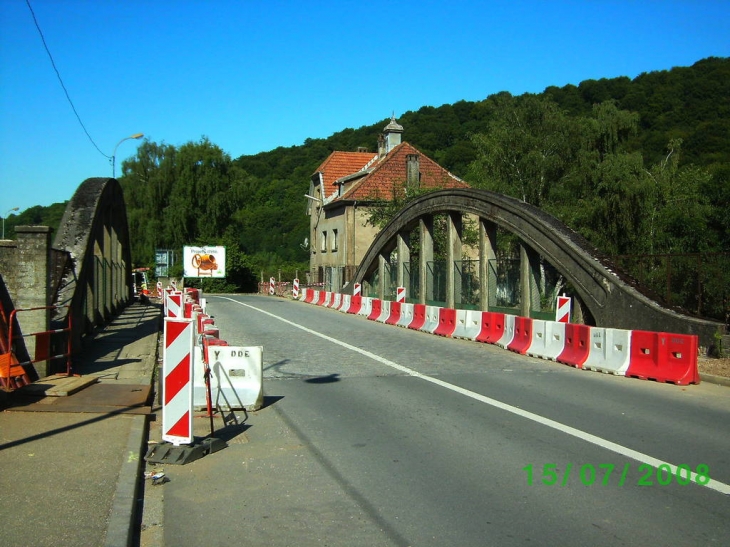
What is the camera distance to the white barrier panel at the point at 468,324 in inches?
704

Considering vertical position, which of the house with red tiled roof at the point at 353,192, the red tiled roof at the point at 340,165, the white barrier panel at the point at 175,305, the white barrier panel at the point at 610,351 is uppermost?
the red tiled roof at the point at 340,165

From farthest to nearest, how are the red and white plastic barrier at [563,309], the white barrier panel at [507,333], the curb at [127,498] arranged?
the red and white plastic barrier at [563,309] → the white barrier panel at [507,333] → the curb at [127,498]

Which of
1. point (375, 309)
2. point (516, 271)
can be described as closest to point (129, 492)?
point (516, 271)

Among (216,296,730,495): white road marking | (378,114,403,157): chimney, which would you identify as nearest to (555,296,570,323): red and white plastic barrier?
(216,296,730,495): white road marking

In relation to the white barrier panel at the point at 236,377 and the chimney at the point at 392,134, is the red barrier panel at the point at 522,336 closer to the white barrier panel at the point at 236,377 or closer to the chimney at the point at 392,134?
the white barrier panel at the point at 236,377

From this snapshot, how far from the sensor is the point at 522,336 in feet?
50.6

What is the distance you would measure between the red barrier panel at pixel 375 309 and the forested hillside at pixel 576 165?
10.4 metres

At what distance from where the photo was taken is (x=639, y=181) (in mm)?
32750

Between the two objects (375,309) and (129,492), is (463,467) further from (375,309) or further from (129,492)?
(375,309)

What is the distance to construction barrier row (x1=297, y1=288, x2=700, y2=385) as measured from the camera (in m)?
11.1

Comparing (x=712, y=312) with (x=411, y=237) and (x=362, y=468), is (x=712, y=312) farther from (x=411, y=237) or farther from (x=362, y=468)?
(x=411, y=237)

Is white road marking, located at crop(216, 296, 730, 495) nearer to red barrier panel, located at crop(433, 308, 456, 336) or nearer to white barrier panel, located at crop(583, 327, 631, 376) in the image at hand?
white barrier panel, located at crop(583, 327, 631, 376)

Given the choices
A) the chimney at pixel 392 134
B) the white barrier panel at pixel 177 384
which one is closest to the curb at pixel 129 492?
the white barrier panel at pixel 177 384
